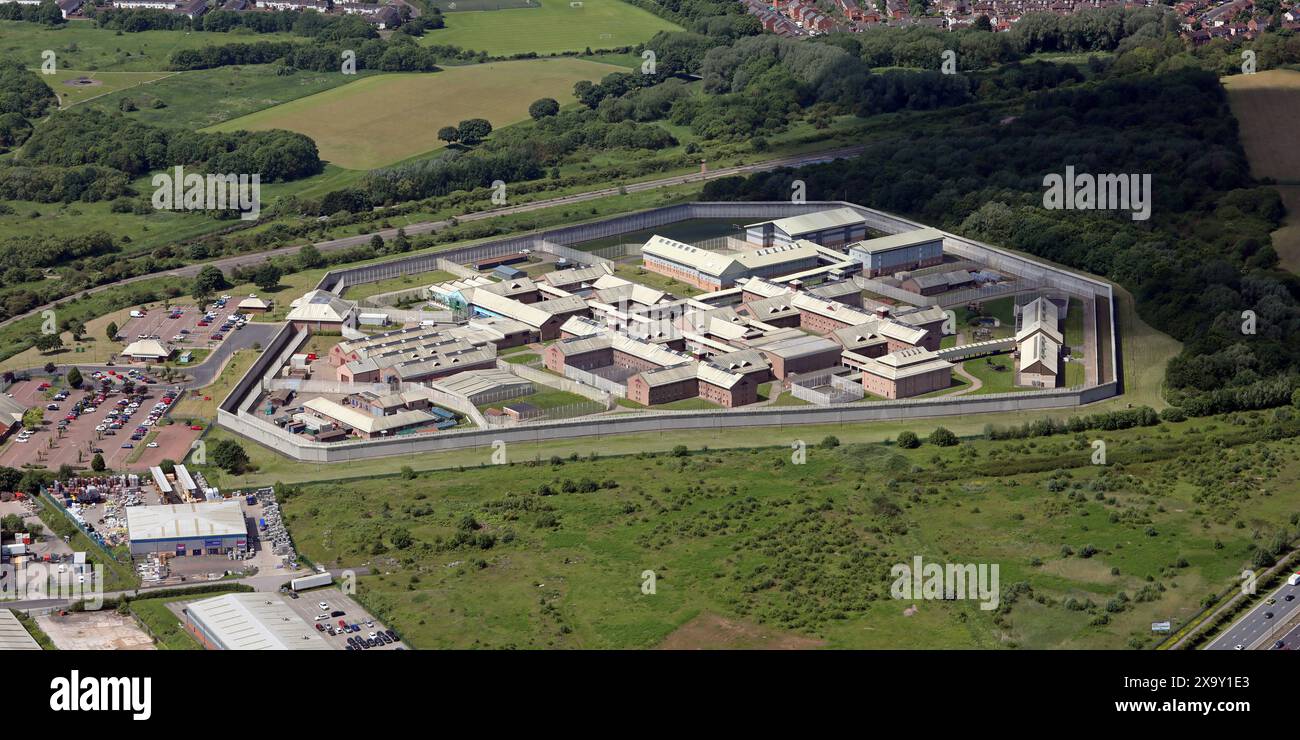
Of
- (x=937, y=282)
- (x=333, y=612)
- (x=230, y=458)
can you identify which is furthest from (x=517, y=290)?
(x=333, y=612)

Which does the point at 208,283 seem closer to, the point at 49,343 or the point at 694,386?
the point at 49,343

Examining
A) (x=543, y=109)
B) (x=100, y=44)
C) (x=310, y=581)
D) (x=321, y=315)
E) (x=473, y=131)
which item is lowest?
(x=310, y=581)

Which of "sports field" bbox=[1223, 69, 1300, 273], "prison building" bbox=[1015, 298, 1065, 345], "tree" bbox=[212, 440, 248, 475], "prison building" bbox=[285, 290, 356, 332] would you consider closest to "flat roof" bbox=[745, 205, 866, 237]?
"prison building" bbox=[1015, 298, 1065, 345]

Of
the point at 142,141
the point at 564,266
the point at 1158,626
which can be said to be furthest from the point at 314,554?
the point at 142,141

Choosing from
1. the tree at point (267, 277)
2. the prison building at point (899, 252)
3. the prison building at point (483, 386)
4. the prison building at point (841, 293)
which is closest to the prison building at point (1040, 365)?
the prison building at point (841, 293)

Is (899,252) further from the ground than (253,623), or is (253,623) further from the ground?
(899,252)

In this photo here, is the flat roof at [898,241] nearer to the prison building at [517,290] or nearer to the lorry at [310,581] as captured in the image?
the prison building at [517,290]

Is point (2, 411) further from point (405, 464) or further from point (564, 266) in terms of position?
point (564, 266)

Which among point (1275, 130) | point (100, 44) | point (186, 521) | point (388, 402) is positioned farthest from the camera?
point (100, 44)
